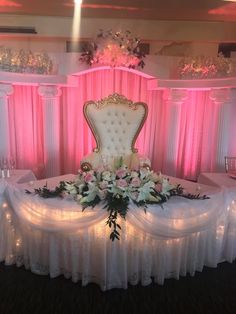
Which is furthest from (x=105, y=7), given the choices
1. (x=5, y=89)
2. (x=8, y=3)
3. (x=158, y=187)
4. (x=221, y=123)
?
(x=158, y=187)

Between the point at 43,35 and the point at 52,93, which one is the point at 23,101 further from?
the point at 43,35

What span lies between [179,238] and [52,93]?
9.38 feet

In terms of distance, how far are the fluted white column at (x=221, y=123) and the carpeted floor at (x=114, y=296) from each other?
6.92 ft

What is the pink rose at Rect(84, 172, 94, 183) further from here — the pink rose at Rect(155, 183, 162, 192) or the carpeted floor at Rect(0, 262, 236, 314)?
the carpeted floor at Rect(0, 262, 236, 314)

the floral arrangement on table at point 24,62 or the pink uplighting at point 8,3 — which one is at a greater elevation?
the pink uplighting at point 8,3

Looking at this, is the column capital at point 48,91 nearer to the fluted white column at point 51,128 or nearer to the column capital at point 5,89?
the fluted white column at point 51,128

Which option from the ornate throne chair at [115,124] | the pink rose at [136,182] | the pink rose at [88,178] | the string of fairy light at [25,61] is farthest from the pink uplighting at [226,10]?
the pink rose at [88,178]

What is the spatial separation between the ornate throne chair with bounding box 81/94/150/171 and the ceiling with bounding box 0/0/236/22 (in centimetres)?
140

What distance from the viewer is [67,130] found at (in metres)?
4.53

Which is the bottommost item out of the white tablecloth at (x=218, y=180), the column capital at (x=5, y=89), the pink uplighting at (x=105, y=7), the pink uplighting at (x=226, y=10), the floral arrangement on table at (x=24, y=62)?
the white tablecloth at (x=218, y=180)

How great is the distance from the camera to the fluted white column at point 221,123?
4.01m

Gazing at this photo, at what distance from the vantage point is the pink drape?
14.1 feet

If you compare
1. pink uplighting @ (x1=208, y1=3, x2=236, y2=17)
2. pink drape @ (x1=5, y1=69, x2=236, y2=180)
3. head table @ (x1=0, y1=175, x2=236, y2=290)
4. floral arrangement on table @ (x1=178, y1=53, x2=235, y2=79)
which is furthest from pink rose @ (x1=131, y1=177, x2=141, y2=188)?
pink uplighting @ (x1=208, y1=3, x2=236, y2=17)

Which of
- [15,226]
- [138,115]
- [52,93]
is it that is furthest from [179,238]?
[52,93]
